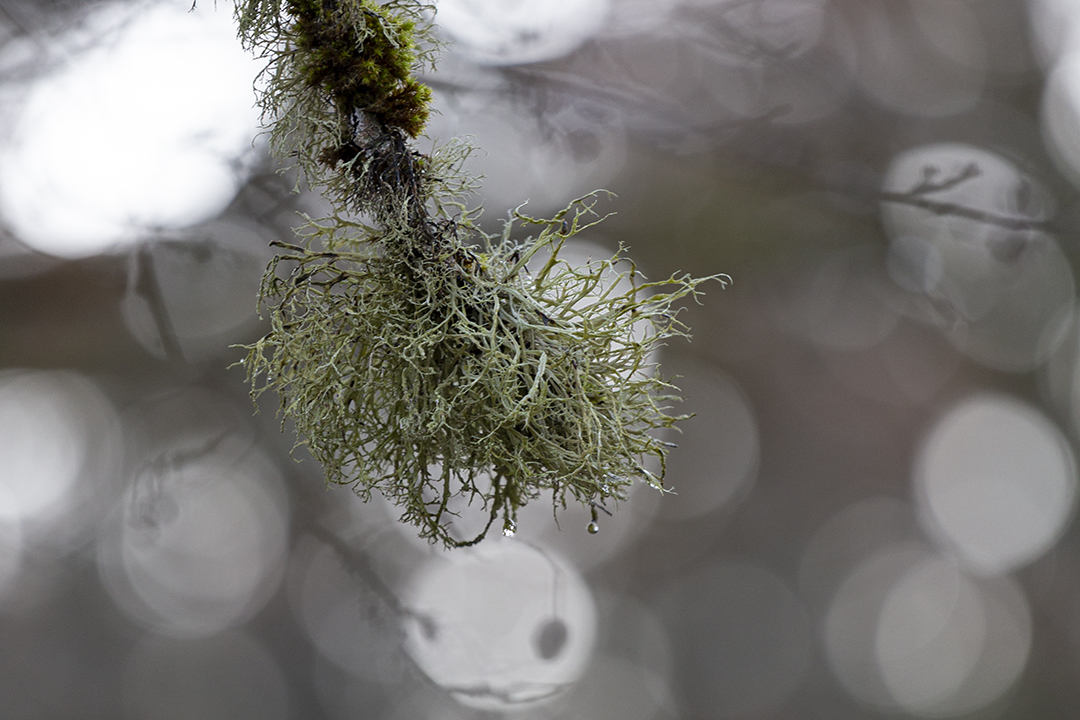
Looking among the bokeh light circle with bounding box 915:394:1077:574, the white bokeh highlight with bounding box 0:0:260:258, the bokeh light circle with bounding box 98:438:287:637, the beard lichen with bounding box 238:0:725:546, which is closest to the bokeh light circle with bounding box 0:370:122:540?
the bokeh light circle with bounding box 98:438:287:637

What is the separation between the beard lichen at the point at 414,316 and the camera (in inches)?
10.7

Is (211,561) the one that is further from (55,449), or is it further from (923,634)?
(923,634)

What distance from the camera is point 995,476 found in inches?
75.9

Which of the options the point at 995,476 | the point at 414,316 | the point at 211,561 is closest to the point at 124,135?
the point at 414,316

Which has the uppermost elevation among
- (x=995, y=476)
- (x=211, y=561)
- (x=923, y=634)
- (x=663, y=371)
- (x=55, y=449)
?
(x=55, y=449)

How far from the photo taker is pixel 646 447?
34 cm

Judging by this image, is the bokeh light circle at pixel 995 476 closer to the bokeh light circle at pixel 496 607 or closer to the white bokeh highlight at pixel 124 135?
the bokeh light circle at pixel 496 607

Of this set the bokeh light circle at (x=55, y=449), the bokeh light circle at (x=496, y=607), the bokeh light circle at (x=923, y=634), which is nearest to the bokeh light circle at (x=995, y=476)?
the bokeh light circle at (x=923, y=634)

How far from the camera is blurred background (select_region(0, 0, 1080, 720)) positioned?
76 centimetres

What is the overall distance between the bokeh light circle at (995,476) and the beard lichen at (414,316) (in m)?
1.86

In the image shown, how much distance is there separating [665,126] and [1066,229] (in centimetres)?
63

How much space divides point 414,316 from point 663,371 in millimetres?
1542

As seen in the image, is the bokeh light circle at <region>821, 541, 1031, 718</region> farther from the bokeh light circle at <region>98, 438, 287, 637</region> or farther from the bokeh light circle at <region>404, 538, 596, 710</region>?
the bokeh light circle at <region>98, 438, 287, 637</region>

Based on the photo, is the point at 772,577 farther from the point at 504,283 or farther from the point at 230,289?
the point at 504,283
